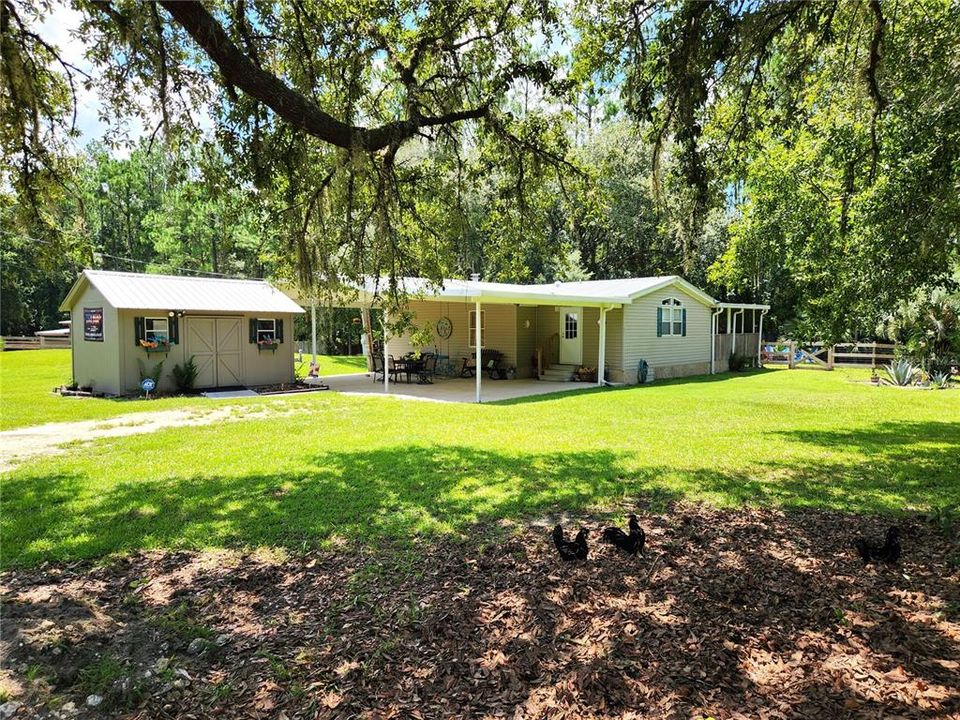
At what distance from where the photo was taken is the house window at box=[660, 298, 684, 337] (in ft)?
59.3

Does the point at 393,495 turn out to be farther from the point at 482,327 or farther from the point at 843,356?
the point at 843,356

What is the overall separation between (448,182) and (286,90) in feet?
13.5

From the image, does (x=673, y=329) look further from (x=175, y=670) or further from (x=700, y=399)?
(x=175, y=670)

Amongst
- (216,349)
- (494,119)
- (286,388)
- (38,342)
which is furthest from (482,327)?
(38,342)

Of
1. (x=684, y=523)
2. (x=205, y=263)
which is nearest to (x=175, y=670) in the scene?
(x=684, y=523)

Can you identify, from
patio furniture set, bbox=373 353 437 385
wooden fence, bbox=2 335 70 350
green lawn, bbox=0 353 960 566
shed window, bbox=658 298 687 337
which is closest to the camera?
green lawn, bbox=0 353 960 566

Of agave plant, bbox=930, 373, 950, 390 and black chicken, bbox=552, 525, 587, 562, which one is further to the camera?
agave plant, bbox=930, 373, 950, 390

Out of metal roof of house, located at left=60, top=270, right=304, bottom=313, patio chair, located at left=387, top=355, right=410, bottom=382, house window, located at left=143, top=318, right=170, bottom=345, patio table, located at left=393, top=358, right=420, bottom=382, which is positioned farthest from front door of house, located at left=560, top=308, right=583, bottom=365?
house window, located at left=143, top=318, right=170, bottom=345

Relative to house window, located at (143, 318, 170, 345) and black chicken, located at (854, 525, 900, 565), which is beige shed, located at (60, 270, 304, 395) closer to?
house window, located at (143, 318, 170, 345)

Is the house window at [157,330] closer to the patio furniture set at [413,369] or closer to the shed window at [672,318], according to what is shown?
the patio furniture set at [413,369]

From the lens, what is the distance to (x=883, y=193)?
6758 mm

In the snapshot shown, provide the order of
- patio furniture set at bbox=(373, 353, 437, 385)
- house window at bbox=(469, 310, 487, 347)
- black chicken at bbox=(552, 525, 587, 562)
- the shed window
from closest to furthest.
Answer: black chicken at bbox=(552, 525, 587, 562), patio furniture set at bbox=(373, 353, 437, 385), house window at bbox=(469, 310, 487, 347), the shed window

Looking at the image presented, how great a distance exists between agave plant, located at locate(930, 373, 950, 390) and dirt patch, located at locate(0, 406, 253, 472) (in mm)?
16450

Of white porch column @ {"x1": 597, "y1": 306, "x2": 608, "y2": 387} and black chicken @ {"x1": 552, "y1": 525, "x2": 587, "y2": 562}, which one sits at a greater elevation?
white porch column @ {"x1": 597, "y1": 306, "x2": 608, "y2": 387}
